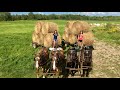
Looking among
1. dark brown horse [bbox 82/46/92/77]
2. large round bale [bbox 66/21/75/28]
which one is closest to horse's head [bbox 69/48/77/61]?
dark brown horse [bbox 82/46/92/77]

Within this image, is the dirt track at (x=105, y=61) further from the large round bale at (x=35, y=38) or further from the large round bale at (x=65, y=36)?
the large round bale at (x=35, y=38)

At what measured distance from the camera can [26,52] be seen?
13.9 metres

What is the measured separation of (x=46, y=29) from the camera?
14805mm

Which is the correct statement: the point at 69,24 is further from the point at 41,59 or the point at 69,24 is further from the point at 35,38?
the point at 41,59

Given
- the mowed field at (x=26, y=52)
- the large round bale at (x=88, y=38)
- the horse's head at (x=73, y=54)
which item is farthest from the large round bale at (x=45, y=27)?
the horse's head at (x=73, y=54)

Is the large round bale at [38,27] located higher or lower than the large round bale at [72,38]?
higher

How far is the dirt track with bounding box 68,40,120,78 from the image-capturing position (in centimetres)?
1237

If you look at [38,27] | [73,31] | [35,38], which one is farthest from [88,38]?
[38,27]

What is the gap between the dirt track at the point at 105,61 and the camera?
1237cm

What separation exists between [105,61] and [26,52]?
3.66 metres
